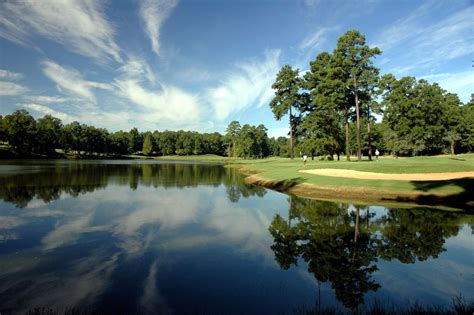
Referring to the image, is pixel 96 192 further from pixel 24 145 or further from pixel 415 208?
pixel 24 145

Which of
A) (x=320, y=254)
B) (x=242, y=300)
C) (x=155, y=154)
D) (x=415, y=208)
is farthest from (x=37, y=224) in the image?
(x=155, y=154)

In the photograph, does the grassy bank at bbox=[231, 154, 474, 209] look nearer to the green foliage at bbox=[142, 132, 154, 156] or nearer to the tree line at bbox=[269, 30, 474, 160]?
the tree line at bbox=[269, 30, 474, 160]

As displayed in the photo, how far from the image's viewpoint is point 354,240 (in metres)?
12.5

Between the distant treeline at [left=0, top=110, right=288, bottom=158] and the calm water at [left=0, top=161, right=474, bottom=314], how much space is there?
106m

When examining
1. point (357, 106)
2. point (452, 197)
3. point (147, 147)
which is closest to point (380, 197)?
point (452, 197)

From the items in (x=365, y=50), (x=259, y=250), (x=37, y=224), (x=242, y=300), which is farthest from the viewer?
(x=365, y=50)

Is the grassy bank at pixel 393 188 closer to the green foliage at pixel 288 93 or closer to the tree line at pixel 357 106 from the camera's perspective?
the tree line at pixel 357 106

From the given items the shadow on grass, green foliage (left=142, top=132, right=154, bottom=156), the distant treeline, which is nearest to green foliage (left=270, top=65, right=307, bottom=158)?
the shadow on grass

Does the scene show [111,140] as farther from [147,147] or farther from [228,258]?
[228,258]

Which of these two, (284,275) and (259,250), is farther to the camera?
(259,250)

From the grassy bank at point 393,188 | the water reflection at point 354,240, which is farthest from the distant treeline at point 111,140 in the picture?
the water reflection at point 354,240

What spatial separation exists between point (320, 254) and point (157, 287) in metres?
6.04

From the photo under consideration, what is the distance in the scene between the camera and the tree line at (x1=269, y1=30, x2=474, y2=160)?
143 feet

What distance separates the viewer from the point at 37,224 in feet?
48.1
